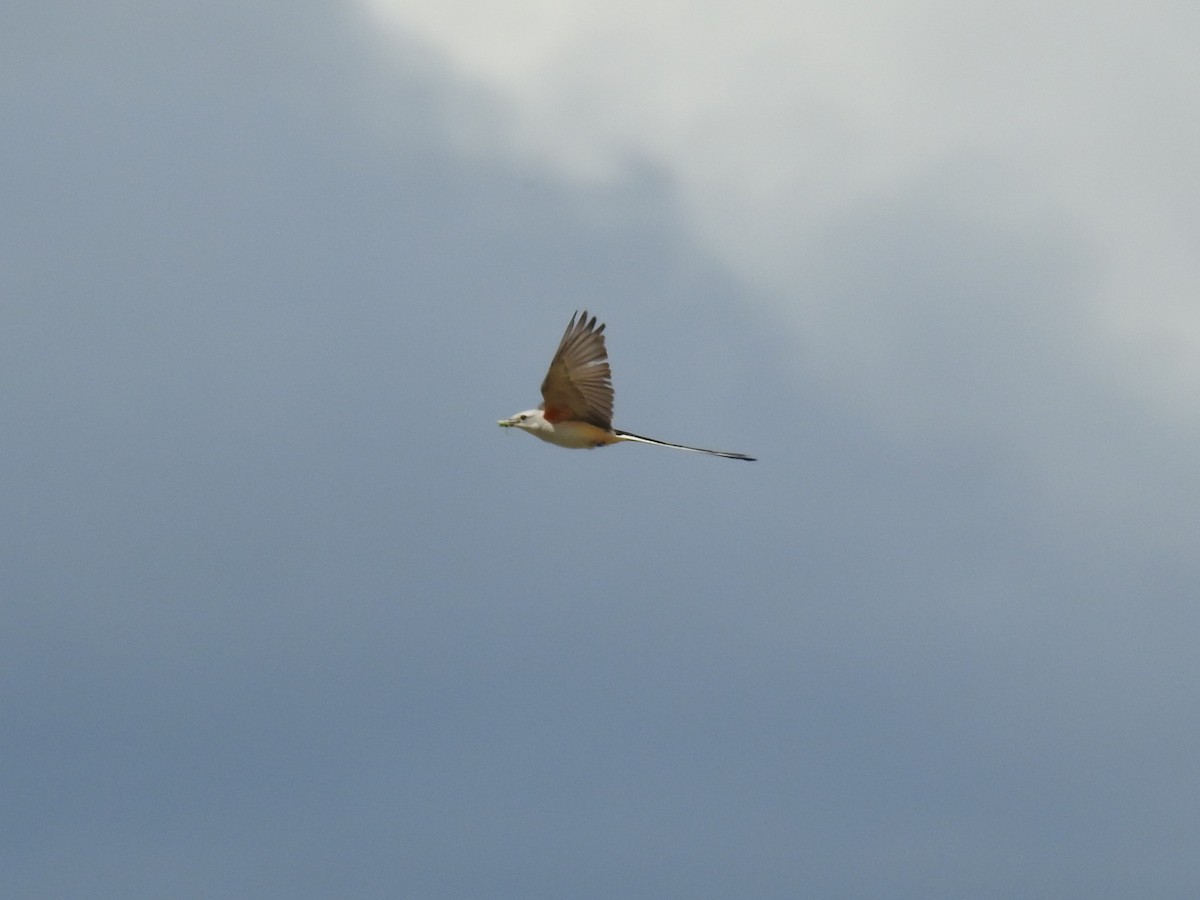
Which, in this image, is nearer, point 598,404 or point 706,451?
point 706,451

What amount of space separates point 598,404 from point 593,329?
1.49 metres

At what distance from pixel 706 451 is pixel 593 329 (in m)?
3.47

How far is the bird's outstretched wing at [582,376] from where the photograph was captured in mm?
32125

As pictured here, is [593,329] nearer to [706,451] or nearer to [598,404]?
[598,404]

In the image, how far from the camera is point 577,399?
3266 centimetres

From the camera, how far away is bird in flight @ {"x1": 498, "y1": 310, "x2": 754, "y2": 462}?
32188 millimetres

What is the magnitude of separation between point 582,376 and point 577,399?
51 cm

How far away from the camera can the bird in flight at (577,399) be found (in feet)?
106

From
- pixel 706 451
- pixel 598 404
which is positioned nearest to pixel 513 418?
pixel 598 404

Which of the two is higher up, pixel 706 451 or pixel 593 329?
pixel 593 329

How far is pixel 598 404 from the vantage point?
32688 mm

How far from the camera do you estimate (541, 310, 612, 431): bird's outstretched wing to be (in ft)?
105

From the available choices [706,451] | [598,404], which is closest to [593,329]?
[598,404]

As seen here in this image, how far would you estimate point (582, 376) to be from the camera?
3241 centimetres
